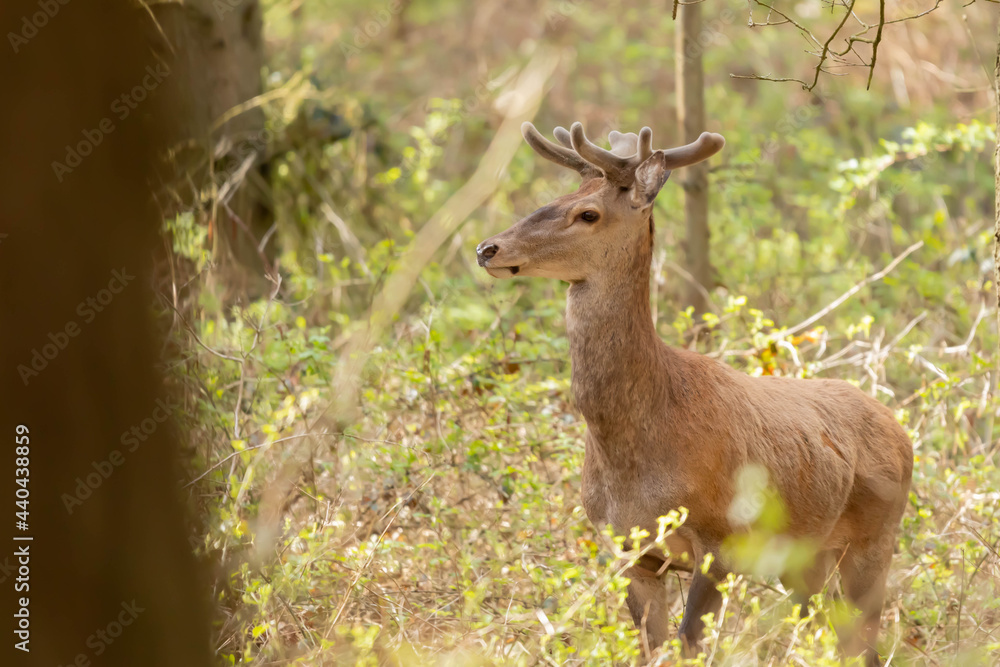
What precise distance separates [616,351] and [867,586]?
77.5 inches

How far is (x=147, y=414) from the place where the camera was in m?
2.77

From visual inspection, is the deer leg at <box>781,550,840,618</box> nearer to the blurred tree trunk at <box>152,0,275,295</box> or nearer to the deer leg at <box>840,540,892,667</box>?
the deer leg at <box>840,540,892,667</box>

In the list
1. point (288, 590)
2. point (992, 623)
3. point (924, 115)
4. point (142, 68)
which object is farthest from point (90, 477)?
point (924, 115)

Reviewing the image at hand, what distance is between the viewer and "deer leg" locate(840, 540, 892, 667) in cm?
512

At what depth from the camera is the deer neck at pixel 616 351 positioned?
180 inches

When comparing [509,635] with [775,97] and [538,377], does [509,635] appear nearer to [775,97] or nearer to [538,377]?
[538,377]

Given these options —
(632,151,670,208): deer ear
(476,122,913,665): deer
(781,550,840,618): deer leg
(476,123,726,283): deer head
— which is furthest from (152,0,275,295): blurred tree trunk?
(781,550,840,618): deer leg

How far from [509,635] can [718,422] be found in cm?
138

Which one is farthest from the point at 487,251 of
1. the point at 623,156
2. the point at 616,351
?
the point at 623,156

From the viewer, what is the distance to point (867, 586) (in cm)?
525

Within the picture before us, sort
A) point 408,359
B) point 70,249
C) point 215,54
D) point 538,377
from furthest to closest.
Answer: point 215,54 → point 538,377 → point 408,359 → point 70,249

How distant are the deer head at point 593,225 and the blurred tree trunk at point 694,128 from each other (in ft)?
11.7

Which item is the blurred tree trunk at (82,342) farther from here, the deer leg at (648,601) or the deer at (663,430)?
the deer leg at (648,601)

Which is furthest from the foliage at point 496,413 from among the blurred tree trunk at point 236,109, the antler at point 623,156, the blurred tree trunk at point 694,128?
the antler at point 623,156
